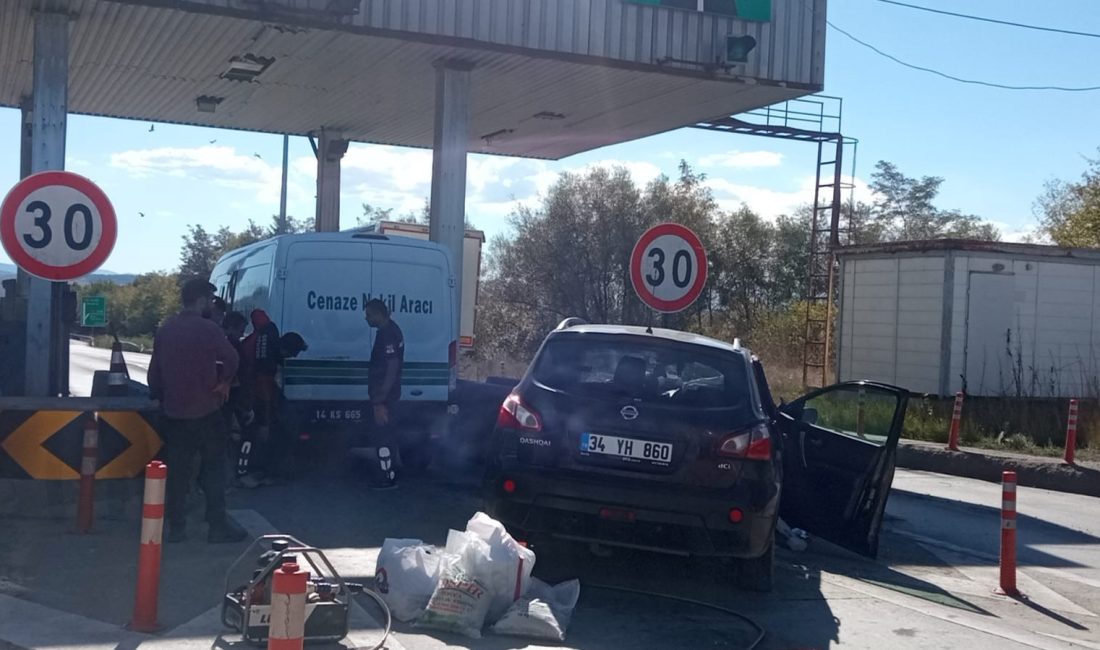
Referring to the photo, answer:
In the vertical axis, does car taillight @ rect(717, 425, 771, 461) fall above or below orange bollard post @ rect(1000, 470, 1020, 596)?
above

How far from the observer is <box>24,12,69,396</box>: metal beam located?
12.4m

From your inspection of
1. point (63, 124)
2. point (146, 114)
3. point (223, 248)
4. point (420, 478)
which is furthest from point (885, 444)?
point (223, 248)

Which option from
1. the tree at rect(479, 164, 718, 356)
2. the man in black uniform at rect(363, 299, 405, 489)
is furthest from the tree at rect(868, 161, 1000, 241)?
the man in black uniform at rect(363, 299, 405, 489)

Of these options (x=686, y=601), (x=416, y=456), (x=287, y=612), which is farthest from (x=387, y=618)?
(x=416, y=456)

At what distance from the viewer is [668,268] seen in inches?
471

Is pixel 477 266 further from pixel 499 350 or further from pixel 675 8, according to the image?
pixel 499 350

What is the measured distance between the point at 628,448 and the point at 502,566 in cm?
125

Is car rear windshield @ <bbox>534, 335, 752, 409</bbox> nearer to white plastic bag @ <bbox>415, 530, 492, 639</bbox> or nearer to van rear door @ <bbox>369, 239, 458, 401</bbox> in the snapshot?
white plastic bag @ <bbox>415, 530, 492, 639</bbox>

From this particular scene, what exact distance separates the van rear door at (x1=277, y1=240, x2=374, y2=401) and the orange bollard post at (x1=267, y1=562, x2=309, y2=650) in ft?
22.5

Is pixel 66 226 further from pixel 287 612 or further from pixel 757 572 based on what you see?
pixel 757 572

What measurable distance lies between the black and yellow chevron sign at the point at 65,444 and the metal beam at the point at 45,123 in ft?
12.1

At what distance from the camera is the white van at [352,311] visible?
1146 centimetres

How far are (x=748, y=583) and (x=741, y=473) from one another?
100cm

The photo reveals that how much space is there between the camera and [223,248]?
75.8 metres
